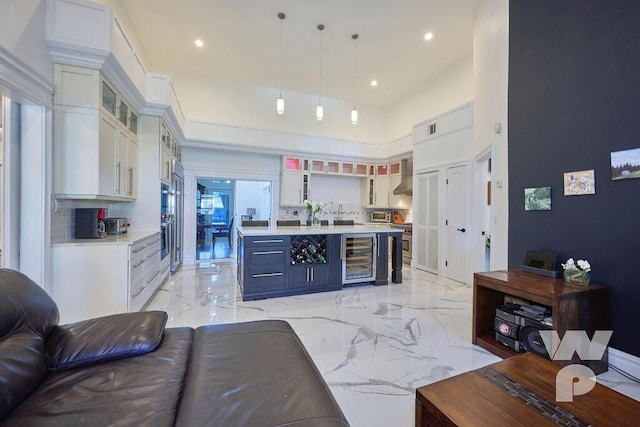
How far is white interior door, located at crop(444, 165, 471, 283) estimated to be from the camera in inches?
182

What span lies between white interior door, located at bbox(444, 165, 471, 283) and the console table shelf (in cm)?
213

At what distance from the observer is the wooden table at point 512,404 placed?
1076mm

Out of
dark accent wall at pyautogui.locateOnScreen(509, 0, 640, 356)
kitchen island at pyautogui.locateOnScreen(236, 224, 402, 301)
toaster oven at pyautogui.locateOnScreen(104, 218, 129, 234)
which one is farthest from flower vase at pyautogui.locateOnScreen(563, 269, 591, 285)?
toaster oven at pyautogui.locateOnScreen(104, 218, 129, 234)

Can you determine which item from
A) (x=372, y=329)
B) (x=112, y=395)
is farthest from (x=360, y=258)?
(x=112, y=395)

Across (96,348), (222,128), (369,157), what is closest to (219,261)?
(222,128)

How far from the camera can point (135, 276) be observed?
3.01 m

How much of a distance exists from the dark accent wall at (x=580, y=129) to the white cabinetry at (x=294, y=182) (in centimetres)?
471

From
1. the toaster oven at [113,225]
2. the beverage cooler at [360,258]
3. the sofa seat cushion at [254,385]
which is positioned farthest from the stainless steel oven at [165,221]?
the sofa seat cushion at [254,385]

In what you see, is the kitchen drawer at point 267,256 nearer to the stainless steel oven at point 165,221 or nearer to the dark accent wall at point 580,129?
the stainless steel oven at point 165,221

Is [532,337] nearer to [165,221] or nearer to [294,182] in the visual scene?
[165,221]

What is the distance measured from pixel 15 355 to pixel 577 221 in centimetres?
370

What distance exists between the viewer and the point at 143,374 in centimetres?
119

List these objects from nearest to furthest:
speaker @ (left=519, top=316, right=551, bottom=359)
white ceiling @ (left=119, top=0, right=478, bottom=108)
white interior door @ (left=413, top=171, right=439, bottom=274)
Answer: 1. speaker @ (left=519, top=316, right=551, bottom=359)
2. white ceiling @ (left=119, top=0, right=478, bottom=108)
3. white interior door @ (left=413, top=171, right=439, bottom=274)

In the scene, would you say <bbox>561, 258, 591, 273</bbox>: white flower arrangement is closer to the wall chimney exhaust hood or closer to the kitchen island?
the kitchen island
